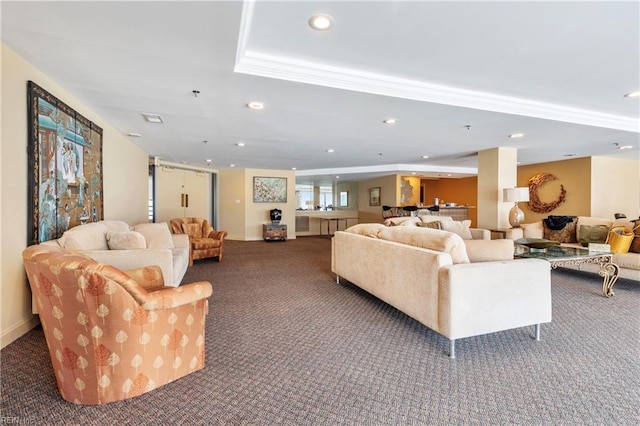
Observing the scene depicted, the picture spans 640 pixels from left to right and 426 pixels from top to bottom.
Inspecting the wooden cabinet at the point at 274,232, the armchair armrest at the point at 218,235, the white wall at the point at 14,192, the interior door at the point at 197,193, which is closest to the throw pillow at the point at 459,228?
the armchair armrest at the point at 218,235

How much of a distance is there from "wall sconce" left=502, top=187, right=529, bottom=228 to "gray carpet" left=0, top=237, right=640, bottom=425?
2418mm

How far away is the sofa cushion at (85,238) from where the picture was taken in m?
2.66

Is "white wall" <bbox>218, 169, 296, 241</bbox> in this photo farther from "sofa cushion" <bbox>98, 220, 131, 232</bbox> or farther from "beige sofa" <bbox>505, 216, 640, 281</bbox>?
"beige sofa" <bbox>505, 216, 640, 281</bbox>

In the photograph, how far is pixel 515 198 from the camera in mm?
5320

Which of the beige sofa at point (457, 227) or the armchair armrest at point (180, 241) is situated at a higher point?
the beige sofa at point (457, 227)

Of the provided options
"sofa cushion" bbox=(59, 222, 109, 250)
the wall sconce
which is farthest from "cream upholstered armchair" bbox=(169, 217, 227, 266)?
the wall sconce

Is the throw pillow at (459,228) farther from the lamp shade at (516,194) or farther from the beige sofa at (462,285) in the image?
the beige sofa at (462,285)

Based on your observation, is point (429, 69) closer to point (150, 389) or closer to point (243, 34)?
point (243, 34)

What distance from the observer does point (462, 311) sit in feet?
7.11

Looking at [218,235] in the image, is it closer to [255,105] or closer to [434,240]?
[255,105]

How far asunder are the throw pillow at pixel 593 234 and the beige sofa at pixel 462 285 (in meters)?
3.35

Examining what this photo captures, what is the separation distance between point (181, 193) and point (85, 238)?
20.0 ft

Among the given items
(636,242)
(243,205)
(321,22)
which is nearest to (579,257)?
(636,242)

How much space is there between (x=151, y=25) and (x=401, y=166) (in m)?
7.49
